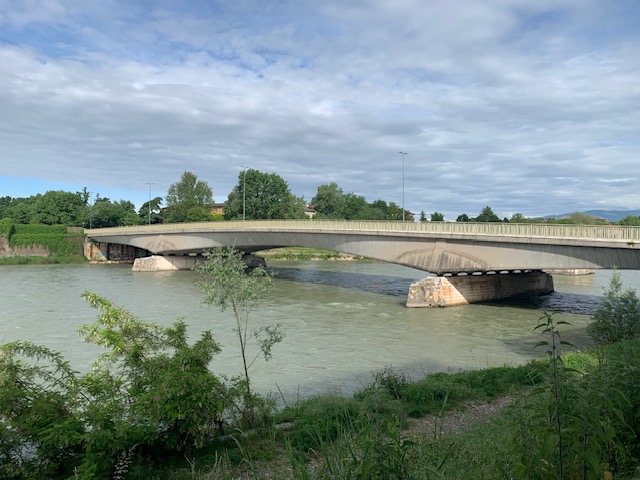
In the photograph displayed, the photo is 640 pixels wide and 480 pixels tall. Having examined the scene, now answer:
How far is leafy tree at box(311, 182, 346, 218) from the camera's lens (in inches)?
4304

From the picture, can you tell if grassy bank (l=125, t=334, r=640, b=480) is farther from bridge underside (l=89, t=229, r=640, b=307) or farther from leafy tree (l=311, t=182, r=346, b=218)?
leafy tree (l=311, t=182, r=346, b=218)

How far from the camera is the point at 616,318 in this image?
1738 centimetres

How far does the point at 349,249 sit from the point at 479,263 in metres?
11.6

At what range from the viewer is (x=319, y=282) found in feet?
153

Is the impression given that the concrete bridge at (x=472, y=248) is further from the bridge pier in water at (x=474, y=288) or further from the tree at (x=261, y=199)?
the tree at (x=261, y=199)

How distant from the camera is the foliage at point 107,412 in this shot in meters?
7.06

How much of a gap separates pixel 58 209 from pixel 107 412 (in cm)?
10028

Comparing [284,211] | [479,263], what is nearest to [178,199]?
[284,211]

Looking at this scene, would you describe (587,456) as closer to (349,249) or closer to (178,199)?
(349,249)

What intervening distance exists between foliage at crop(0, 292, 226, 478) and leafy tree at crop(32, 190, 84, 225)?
310ft

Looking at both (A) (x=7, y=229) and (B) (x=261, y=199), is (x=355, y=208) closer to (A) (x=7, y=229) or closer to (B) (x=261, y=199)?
(B) (x=261, y=199)

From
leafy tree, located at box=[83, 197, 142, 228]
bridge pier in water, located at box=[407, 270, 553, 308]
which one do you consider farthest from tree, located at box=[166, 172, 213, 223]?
bridge pier in water, located at box=[407, 270, 553, 308]

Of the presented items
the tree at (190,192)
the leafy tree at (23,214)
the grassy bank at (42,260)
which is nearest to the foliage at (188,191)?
the tree at (190,192)

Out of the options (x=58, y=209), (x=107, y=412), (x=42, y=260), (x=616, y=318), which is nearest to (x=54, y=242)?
(x=42, y=260)
